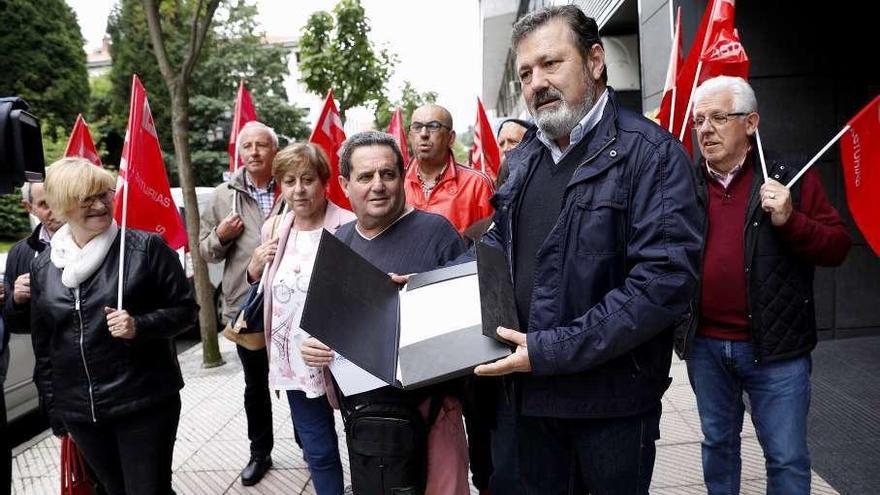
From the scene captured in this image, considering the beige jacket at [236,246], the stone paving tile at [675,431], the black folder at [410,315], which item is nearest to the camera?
the black folder at [410,315]

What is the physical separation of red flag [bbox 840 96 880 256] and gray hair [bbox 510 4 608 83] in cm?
153

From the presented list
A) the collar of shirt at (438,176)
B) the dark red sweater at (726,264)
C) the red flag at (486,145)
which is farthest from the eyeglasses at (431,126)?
the red flag at (486,145)

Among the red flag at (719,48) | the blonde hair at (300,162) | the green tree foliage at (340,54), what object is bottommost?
the blonde hair at (300,162)

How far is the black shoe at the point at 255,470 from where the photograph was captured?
3.88 meters

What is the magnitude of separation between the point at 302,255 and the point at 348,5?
40.8ft

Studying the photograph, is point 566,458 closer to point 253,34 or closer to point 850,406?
point 850,406

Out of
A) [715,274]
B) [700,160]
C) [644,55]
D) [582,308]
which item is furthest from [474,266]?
[644,55]

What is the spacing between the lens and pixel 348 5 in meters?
14.1

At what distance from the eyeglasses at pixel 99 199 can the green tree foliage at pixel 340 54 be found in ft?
38.7

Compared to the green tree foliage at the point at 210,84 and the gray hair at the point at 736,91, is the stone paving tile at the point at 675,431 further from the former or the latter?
the green tree foliage at the point at 210,84

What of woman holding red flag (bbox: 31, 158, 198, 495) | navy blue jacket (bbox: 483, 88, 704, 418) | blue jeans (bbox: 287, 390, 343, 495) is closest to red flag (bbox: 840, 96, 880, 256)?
navy blue jacket (bbox: 483, 88, 704, 418)

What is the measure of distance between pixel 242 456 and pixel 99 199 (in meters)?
2.40

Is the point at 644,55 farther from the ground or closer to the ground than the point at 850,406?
farther from the ground

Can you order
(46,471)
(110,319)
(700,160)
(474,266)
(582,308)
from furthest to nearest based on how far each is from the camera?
1. (46,471)
2. (700,160)
3. (110,319)
4. (474,266)
5. (582,308)
